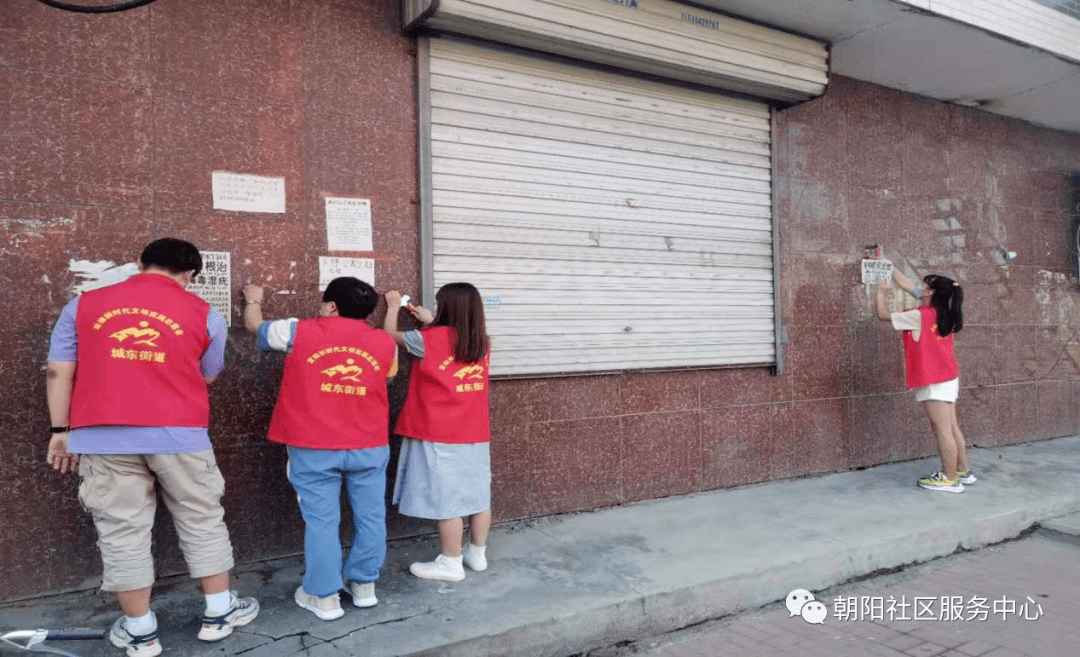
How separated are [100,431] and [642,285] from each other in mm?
3524

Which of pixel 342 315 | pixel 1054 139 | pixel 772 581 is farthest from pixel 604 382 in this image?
pixel 1054 139

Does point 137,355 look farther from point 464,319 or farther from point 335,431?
point 464,319

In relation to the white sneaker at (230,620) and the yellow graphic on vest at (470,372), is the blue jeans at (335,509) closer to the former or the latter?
the white sneaker at (230,620)

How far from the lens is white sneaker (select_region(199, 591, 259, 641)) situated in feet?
10.5

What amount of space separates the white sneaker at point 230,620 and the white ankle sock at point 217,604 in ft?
0.06

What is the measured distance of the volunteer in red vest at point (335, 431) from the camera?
3432 millimetres

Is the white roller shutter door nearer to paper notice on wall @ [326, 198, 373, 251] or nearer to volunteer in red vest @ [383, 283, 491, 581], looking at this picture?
paper notice on wall @ [326, 198, 373, 251]

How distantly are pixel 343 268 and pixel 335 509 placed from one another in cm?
144

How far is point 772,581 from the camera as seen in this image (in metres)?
4.16

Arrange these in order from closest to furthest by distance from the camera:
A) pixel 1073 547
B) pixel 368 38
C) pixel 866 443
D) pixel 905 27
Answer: pixel 368 38 < pixel 1073 547 < pixel 905 27 < pixel 866 443

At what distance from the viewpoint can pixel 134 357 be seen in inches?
118

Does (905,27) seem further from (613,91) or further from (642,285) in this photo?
(642,285)

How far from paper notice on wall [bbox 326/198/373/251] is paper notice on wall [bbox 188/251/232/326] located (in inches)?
22.1

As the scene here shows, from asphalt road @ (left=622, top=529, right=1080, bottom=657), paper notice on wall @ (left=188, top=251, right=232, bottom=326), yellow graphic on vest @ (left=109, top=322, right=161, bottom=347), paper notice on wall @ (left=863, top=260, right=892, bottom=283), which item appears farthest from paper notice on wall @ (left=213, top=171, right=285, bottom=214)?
paper notice on wall @ (left=863, top=260, right=892, bottom=283)
